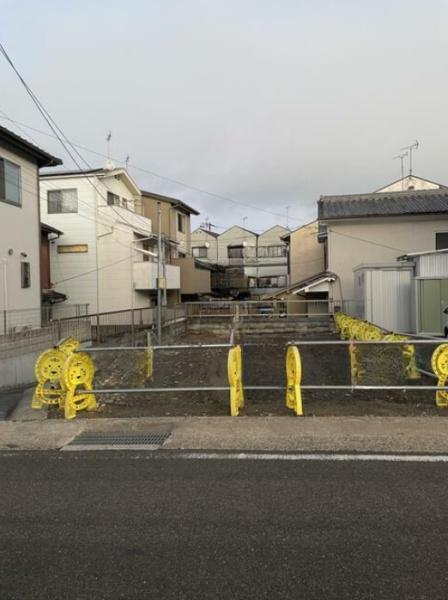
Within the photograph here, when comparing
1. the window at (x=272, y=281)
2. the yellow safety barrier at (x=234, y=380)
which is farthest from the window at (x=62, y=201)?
the window at (x=272, y=281)

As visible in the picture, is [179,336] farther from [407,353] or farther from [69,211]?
[407,353]

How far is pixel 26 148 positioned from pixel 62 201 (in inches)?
350

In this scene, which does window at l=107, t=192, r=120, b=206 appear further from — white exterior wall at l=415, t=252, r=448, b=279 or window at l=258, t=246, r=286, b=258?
window at l=258, t=246, r=286, b=258

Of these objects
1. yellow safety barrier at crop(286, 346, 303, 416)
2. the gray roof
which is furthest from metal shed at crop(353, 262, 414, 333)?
yellow safety barrier at crop(286, 346, 303, 416)

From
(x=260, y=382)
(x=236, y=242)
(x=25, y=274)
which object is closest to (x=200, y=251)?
(x=236, y=242)

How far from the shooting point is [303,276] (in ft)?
118

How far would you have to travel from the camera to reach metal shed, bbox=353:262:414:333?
61.2ft

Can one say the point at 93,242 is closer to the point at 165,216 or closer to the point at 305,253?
the point at 165,216

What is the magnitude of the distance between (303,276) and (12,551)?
33.9m

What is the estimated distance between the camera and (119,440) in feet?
17.8

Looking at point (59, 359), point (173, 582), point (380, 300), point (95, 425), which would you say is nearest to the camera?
point (173, 582)

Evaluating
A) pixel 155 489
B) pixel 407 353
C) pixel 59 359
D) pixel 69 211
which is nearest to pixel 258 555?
pixel 155 489

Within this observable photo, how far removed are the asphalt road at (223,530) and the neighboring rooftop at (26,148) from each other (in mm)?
13396

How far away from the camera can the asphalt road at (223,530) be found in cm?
261
